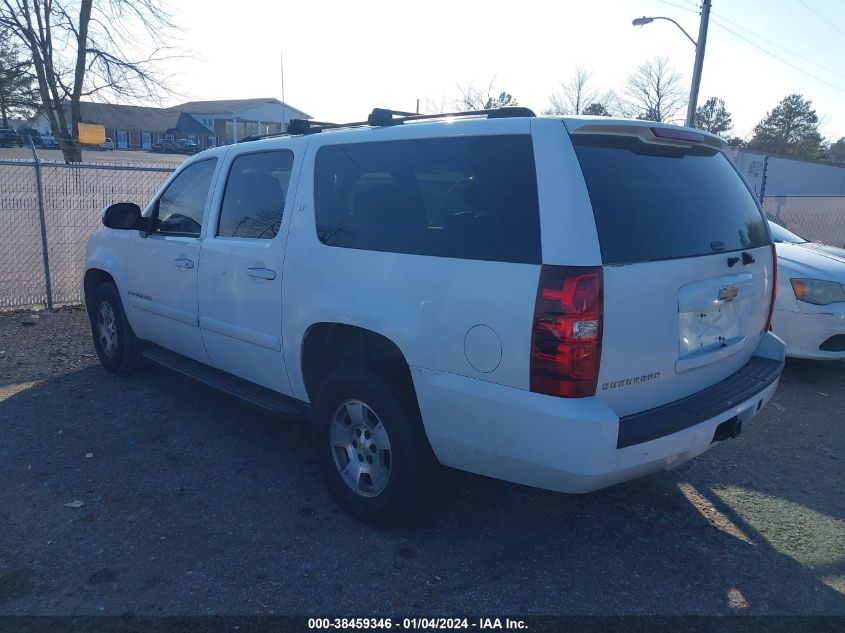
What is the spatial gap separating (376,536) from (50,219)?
24.5ft

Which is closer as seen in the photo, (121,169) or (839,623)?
(839,623)

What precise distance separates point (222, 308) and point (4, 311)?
18.7ft

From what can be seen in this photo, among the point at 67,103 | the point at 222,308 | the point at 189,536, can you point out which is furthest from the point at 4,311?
the point at 67,103

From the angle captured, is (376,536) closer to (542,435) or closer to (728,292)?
(542,435)

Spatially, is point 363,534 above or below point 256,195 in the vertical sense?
below

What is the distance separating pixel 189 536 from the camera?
11.8 feet

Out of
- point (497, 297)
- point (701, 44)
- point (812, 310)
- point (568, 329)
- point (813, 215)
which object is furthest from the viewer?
point (701, 44)

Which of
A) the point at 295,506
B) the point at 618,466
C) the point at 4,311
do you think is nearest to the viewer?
the point at 618,466

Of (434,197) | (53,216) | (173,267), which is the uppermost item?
(434,197)

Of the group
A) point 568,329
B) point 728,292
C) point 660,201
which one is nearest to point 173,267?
point 568,329

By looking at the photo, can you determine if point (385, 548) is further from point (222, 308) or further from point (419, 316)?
point (222, 308)

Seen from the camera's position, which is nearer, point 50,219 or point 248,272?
point 248,272

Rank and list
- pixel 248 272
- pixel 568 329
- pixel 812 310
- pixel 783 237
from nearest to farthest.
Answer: pixel 568 329
pixel 248 272
pixel 812 310
pixel 783 237

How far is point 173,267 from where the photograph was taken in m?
5.07
